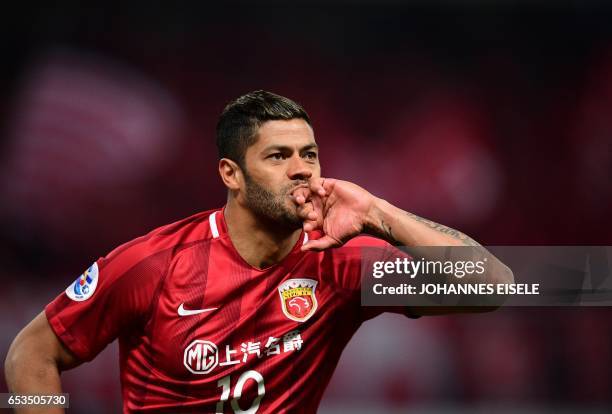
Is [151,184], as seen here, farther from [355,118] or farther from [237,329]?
[237,329]

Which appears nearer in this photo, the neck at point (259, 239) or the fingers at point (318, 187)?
the fingers at point (318, 187)

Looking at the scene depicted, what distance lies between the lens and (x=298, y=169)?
3051 mm

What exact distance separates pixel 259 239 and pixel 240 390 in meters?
0.60

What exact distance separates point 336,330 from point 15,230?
3350 mm

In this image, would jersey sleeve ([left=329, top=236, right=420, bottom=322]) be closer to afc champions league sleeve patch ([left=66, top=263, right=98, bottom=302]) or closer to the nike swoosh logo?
the nike swoosh logo

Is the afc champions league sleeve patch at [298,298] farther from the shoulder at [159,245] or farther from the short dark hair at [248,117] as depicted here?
the short dark hair at [248,117]

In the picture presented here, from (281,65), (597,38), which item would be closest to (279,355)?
(281,65)

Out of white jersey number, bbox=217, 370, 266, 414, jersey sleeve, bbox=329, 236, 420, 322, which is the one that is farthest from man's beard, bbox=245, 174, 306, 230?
white jersey number, bbox=217, 370, 266, 414

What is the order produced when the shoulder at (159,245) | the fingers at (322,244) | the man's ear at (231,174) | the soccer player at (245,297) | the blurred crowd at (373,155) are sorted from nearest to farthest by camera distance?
1. the fingers at (322,244)
2. the soccer player at (245,297)
3. the shoulder at (159,245)
4. the man's ear at (231,174)
5. the blurred crowd at (373,155)

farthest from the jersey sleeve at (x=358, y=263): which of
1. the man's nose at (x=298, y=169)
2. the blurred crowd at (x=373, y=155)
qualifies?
the blurred crowd at (x=373, y=155)

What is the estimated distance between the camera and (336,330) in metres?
3.20

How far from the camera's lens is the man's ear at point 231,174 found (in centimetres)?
323

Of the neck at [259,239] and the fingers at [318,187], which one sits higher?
the fingers at [318,187]

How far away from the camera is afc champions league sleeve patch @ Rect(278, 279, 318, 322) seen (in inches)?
123
